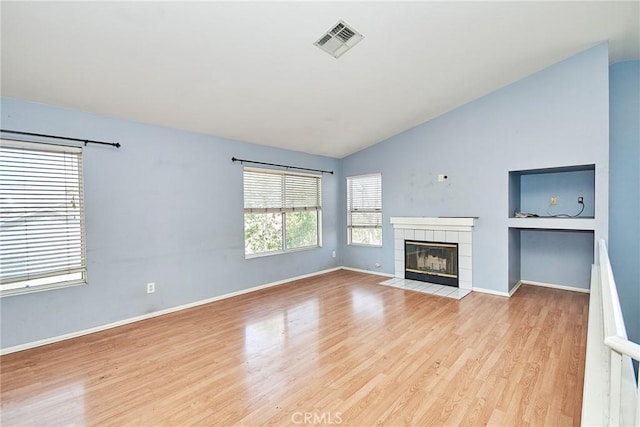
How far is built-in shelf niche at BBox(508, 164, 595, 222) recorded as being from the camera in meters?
4.18

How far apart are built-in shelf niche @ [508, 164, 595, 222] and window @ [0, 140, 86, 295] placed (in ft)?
18.2

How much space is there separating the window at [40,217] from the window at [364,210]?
4490 millimetres

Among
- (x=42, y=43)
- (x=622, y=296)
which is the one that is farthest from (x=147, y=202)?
(x=622, y=296)

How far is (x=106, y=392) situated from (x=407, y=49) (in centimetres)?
398

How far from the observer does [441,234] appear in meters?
4.89

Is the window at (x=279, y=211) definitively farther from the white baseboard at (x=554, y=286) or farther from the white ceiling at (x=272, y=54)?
the white baseboard at (x=554, y=286)

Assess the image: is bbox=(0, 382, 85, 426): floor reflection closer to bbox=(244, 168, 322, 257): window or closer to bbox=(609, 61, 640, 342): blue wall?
bbox=(244, 168, 322, 257): window

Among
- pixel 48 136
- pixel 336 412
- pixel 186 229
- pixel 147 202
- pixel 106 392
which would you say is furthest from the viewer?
pixel 186 229

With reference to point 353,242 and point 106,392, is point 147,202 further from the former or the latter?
point 353,242

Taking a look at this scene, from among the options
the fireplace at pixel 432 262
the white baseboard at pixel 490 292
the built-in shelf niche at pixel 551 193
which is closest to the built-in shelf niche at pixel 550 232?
the built-in shelf niche at pixel 551 193

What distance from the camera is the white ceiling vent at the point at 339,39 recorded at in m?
2.56

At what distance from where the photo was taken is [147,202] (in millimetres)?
3588

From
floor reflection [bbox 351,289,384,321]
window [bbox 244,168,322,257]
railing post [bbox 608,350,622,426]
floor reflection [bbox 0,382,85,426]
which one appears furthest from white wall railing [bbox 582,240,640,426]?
window [bbox 244,168,322,257]

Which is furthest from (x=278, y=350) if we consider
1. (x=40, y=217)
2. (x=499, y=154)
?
(x=499, y=154)
